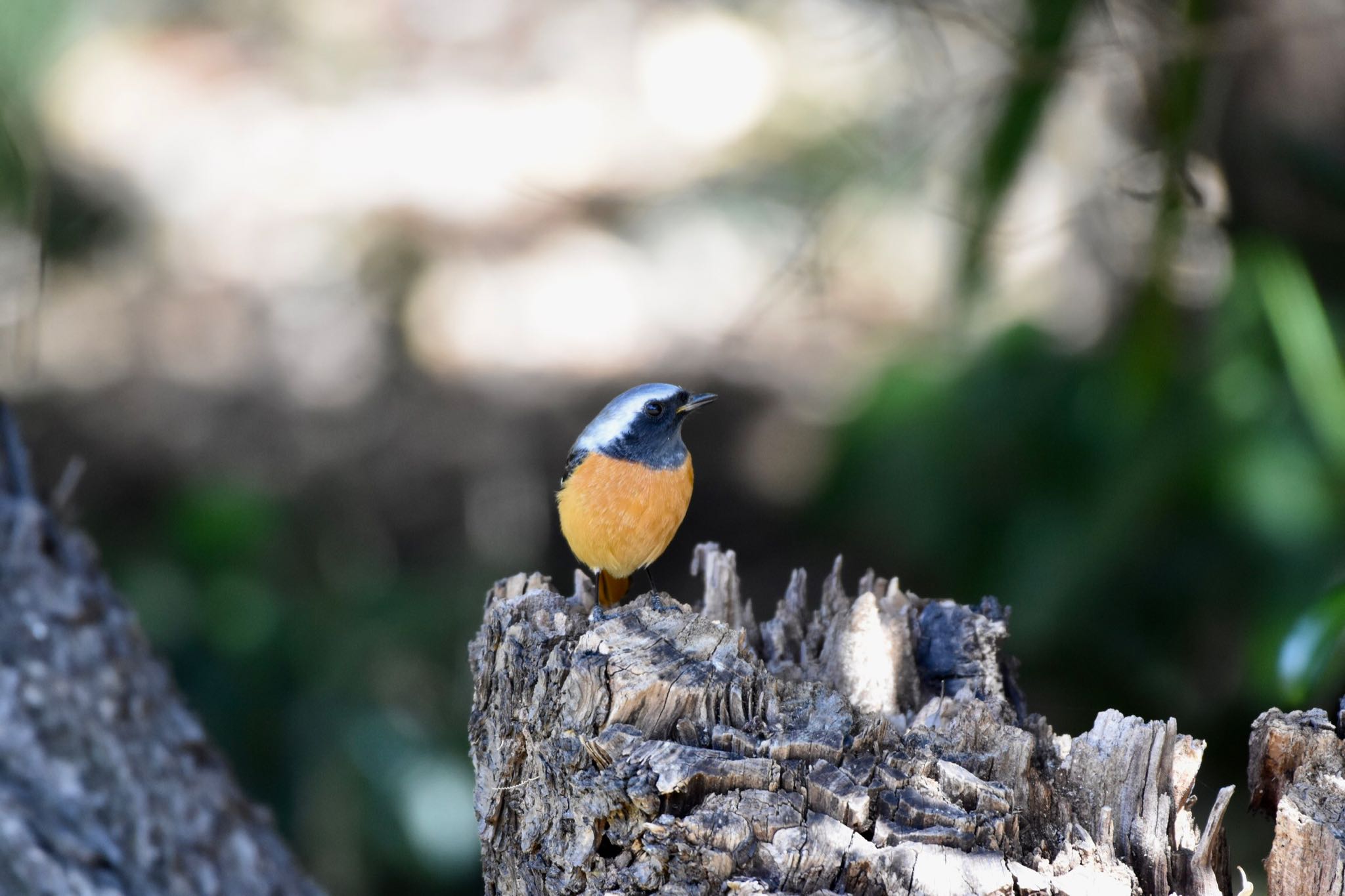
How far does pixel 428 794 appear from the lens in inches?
202

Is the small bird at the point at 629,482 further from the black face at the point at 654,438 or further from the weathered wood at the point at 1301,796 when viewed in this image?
the weathered wood at the point at 1301,796

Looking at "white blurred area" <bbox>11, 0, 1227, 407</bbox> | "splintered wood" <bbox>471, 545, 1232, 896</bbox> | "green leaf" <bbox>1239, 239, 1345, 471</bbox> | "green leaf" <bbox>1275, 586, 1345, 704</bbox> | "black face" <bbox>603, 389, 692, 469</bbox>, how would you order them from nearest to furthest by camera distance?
1. "splintered wood" <bbox>471, 545, 1232, 896</bbox>
2. "green leaf" <bbox>1275, 586, 1345, 704</bbox>
3. "black face" <bbox>603, 389, 692, 469</bbox>
4. "green leaf" <bbox>1239, 239, 1345, 471</bbox>
5. "white blurred area" <bbox>11, 0, 1227, 407</bbox>

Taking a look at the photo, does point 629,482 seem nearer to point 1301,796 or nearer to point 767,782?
point 767,782

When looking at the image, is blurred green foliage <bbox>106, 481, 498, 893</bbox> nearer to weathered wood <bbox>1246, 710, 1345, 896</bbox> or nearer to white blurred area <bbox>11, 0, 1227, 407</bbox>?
white blurred area <bbox>11, 0, 1227, 407</bbox>

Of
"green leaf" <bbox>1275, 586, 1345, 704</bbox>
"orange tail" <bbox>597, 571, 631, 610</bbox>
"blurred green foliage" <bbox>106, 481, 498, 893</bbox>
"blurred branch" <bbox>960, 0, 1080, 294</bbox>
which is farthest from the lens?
"blurred green foliage" <bbox>106, 481, 498, 893</bbox>

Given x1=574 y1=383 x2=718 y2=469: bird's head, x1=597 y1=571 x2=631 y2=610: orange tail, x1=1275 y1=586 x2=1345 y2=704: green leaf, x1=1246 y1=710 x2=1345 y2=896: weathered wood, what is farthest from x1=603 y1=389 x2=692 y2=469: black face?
x1=1246 y1=710 x2=1345 y2=896: weathered wood

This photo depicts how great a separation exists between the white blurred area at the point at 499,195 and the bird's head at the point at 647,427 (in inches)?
130

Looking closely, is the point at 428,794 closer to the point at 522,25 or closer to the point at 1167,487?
the point at 1167,487

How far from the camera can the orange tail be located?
3961mm

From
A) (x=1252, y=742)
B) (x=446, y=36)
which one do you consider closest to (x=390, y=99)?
(x=446, y=36)

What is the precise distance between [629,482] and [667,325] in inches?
204

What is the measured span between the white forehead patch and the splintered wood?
129 cm

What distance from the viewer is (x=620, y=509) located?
3516mm

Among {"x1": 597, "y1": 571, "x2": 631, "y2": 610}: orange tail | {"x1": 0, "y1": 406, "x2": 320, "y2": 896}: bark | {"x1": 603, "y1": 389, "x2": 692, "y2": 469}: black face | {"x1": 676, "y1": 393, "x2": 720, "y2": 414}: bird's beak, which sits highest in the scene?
{"x1": 676, "y1": 393, "x2": 720, "y2": 414}: bird's beak
